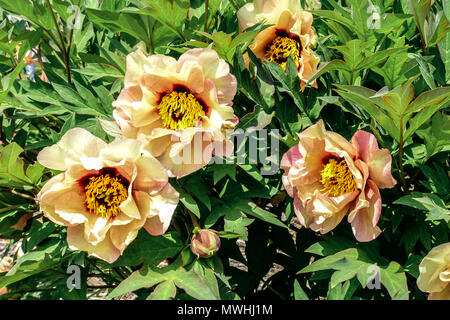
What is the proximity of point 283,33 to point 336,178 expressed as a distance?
0.97 ft

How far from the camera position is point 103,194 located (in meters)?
0.89

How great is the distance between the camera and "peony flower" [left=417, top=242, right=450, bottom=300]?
0.83 m

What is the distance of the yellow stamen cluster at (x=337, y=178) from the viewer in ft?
2.93

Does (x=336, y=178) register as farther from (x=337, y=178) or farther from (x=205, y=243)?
(x=205, y=243)

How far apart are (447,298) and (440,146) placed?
0.78 feet

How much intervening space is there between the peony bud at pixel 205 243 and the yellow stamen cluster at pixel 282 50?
1.13 ft

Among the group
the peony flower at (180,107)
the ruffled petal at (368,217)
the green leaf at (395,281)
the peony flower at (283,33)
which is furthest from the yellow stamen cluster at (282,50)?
the green leaf at (395,281)

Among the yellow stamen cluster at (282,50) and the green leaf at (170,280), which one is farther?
the yellow stamen cluster at (282,50)

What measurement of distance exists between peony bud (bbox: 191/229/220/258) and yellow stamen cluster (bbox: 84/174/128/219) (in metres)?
0.13

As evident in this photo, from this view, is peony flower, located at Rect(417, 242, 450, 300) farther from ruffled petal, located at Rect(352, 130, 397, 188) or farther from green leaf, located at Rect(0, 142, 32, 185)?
green leaf, located at Rect(0, 142, 32, 185)

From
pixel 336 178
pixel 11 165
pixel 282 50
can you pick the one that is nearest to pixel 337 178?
pixel 336 178

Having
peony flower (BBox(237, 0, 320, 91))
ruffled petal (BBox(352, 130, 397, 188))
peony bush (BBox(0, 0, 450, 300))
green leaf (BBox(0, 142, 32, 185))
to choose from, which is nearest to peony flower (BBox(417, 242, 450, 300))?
peony bush (BBox(0, 0, 450, 300))

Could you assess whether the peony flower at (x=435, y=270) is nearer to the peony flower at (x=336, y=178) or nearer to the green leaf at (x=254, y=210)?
the peony flower at (x=336, y=178)
